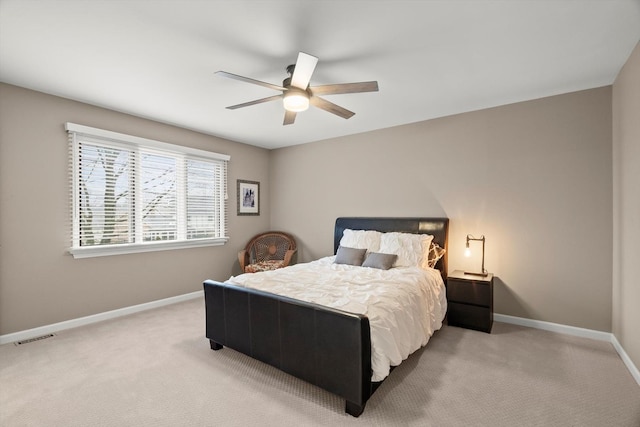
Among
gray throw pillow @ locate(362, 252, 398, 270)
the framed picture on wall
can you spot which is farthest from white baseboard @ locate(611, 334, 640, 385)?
the framed picture on wall

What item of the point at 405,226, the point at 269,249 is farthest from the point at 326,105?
the point at 269,249

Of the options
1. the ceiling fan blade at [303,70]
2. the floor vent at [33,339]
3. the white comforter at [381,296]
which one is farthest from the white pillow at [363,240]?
the floor vent at [33,339]

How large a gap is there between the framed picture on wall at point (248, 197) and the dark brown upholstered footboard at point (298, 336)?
254 centimetres

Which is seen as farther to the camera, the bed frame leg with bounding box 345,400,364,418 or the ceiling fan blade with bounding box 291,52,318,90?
the ceiling fan blade with bounding box 291,52,318,90

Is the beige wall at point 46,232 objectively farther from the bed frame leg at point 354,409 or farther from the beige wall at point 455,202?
the bed frame leg at point 354,409

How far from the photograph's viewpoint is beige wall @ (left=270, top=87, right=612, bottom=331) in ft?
9.80

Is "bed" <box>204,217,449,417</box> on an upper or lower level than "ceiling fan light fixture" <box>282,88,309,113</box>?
lower

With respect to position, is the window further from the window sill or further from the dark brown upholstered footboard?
the dark brown upholstered footboard

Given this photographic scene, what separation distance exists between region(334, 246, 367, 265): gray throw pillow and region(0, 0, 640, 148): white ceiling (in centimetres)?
183

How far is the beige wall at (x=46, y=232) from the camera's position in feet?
9.57

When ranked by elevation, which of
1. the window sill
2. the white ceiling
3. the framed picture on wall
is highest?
the white ceiling

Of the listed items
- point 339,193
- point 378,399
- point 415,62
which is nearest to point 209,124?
point 339,193

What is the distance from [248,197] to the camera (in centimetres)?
532

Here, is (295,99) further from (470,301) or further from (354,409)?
(470,301)
